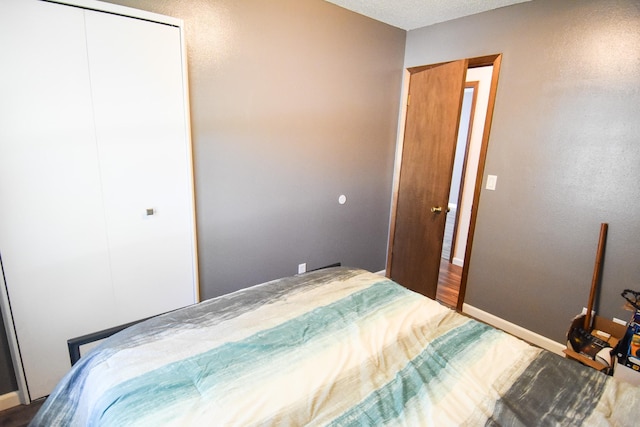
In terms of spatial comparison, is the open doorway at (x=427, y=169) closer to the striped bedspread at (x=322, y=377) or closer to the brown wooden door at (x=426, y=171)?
the brown wooden door at (x=426, y=171)

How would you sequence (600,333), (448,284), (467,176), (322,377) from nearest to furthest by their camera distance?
(322,377) < (600,333) < (448,284) < (467,176)

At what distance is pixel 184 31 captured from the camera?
1.78 m

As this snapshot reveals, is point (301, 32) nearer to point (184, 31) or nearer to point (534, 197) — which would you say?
point (184, 31)

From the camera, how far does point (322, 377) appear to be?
3.49ft

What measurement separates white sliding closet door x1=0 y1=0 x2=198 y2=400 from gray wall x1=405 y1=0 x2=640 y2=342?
90.2 inches

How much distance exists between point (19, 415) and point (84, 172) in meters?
1.34

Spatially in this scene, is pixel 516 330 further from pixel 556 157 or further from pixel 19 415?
pixel 19 415

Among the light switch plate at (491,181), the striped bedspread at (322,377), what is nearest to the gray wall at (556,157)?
the light switch plate at (491,181)

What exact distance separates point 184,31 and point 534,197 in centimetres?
258

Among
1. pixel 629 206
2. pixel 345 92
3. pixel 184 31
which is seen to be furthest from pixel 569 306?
pixel 184 31

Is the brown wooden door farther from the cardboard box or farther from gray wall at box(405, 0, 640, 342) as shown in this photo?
the cardboard box

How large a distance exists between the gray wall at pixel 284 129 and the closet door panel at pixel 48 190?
50cm

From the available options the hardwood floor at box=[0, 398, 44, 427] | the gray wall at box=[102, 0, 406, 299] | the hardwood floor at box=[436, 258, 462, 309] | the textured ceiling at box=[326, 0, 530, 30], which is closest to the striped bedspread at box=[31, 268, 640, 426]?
the hardwood floor at box=[0, 398, 44, 427]

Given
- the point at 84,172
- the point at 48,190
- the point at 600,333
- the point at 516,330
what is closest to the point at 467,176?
the point at 516,330
